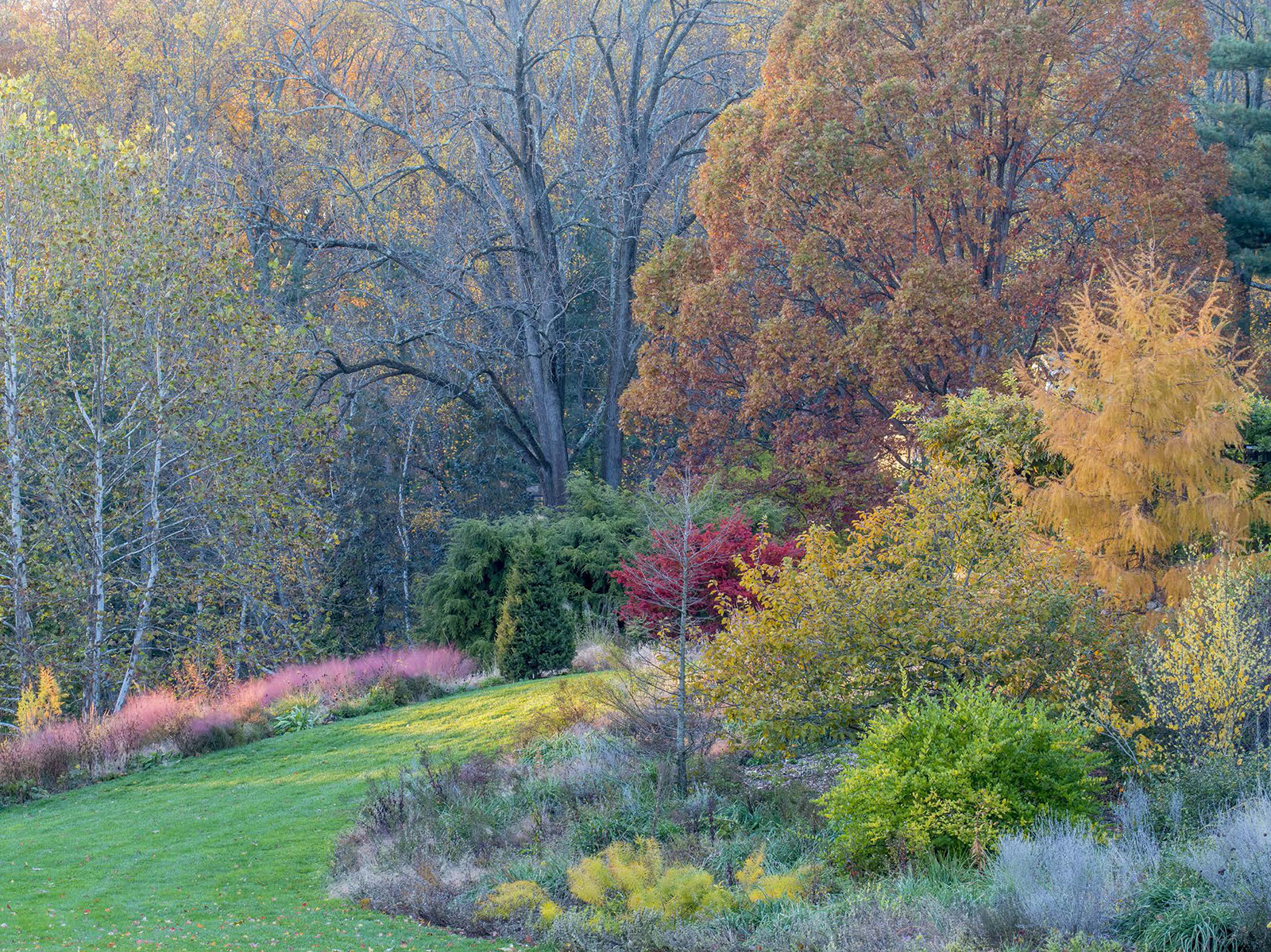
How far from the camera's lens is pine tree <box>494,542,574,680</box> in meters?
17.3

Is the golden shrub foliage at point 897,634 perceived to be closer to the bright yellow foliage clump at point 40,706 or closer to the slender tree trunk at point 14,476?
the bright yellow foliage clump at point 40,706

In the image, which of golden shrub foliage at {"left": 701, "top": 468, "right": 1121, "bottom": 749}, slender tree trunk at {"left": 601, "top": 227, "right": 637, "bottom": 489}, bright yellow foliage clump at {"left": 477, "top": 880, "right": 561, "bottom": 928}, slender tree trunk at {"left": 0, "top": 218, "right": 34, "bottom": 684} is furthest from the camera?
slender tree trunk at {"left": 601, "top": 227, "right": 637, "bottom": 489}

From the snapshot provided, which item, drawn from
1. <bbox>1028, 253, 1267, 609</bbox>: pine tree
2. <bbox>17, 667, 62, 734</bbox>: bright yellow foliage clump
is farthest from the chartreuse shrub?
<bbox>17, 667, 62, 734</bbox>: bright yellow foliage clump

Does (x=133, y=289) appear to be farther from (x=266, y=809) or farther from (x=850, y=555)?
(x=850, y=555)

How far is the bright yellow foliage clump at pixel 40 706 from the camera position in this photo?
15.2 m

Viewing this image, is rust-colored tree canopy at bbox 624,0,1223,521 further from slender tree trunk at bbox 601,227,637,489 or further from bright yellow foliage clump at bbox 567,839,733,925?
bright yellow foliage clump at bbox 567,839,733,925

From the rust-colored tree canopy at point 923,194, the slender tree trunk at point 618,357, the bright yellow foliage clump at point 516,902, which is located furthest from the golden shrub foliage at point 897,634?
the slender tree trunk at point 618,357

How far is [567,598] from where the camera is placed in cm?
2033

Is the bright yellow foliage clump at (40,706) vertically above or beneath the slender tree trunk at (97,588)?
beneath

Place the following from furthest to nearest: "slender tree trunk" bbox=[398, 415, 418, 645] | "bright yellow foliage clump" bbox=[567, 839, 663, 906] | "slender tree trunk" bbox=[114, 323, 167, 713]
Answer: "slender tree trunk" bbox=[398, 415, 418, 645] → "slender tree trunk" bbox=[114, 323, 167, 713] → "bright yellow foliage clump" bbox=[567, 839, 663, 906]

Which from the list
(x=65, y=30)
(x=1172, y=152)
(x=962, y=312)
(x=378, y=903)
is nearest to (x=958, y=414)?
(x=962, y=312)

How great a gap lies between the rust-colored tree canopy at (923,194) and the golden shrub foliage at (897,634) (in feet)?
24.7

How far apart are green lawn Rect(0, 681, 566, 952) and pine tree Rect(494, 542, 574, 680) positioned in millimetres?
1155

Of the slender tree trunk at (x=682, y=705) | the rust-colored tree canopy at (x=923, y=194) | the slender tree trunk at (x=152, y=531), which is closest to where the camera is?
the slender tree trunk at (x=682, y=705)
